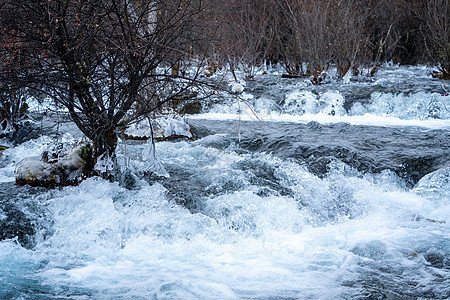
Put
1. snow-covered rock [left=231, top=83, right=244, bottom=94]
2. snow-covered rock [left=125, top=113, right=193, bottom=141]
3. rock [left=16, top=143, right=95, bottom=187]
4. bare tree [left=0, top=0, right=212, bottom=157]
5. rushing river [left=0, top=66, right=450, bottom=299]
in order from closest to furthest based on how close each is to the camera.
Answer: rushing river [left=0, top=66, right=450, bottom=299]
bare tree [left=0, top=0, right=212, bottom=157]
rock [left=16, top=143, right=95, bottom=187]
snow-covered rock [left=125, top=113, right=193, bottom=141]
snow-covered rock [left=231, top=83, right=244, bottom=94]

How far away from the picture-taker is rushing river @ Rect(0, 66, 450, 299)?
3.14 meters

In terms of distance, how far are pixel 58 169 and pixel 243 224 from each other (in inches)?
90.5

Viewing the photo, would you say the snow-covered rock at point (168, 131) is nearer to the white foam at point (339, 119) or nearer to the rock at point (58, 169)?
the white foam at point (339, 119)

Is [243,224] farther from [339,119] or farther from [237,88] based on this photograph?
[237,88]

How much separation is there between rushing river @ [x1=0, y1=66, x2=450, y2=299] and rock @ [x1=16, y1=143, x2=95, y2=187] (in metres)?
0.14

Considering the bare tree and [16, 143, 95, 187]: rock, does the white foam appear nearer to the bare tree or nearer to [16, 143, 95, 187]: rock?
[16, 143, 95, 187]: rock

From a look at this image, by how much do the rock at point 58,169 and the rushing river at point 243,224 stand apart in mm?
140

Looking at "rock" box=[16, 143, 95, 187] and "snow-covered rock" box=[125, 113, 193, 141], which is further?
"snow-covered rock" box=[125, 113, 193, 141]

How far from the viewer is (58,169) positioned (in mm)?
4871

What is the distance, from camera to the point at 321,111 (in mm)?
10664

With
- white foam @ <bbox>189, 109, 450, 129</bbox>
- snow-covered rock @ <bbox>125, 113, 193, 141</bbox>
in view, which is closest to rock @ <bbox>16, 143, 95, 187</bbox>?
snow-covered rock @ <bbox>125, 113, 193, 141</bbox>

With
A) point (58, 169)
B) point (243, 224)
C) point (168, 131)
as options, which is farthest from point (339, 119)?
point (58, 169)

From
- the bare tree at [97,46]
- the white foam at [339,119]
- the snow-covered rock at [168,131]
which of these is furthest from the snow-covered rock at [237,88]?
the bare tree at [97,46]

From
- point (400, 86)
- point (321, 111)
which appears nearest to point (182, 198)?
point (321, 111)
